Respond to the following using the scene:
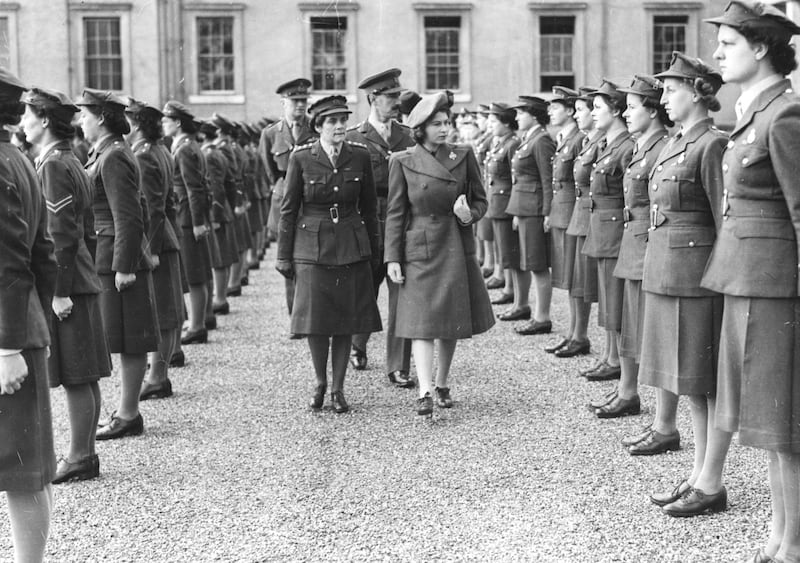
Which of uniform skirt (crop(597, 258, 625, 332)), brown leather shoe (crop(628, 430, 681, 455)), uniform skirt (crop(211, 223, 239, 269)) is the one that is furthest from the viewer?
uniform skirt (crop(211, 223, 239, 269))

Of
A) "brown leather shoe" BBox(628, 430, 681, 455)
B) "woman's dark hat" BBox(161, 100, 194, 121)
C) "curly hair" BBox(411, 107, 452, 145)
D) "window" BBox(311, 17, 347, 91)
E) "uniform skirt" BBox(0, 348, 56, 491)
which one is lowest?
"brown leather shoe" BBox(628, 430, 681, 455)

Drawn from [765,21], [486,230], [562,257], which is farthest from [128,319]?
[486,230]

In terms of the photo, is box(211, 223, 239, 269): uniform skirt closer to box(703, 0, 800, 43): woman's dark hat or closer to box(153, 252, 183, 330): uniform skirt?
box(153, 252, 183, 330): uniform skirt

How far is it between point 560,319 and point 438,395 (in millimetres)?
4311

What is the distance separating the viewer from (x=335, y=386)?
778 cm

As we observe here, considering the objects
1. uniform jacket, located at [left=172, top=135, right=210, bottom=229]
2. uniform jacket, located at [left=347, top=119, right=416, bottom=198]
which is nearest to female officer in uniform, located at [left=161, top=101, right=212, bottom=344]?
uniform jacket, located at [left=172, top=135, right=210, bottom=229]

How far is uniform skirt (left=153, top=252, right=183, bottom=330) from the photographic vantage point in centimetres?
821

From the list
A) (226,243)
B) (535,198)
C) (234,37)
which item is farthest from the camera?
(234,37)

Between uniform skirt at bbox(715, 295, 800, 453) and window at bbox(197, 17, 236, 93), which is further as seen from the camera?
window at bbox(197, 17, 236, 93)

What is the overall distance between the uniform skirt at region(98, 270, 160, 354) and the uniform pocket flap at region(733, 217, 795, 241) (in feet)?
12.9

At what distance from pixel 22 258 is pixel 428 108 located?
3.88 meters

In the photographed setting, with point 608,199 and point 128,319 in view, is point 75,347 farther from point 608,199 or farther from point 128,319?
point 608,199

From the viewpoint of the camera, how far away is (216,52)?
29562mm

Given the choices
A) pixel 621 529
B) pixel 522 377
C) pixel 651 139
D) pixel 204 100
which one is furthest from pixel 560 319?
pixel 204 100
